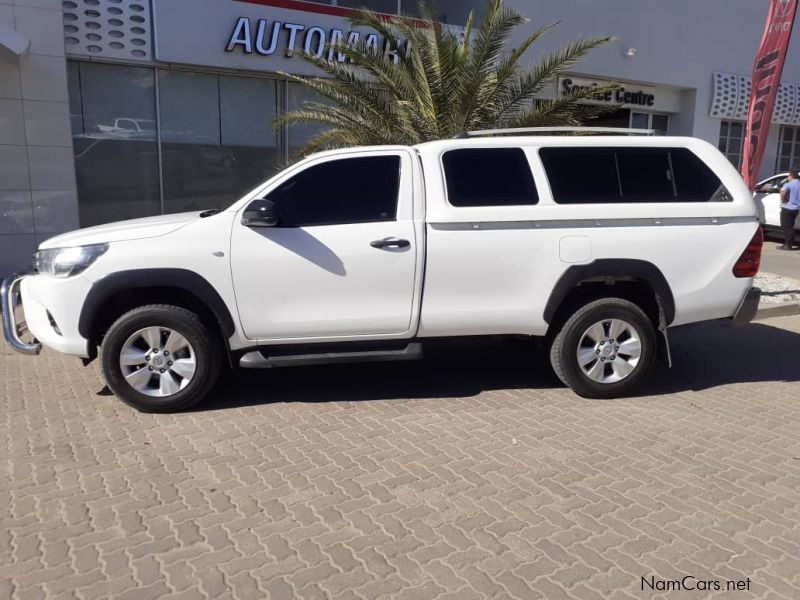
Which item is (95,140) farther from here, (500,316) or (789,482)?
(789,482)

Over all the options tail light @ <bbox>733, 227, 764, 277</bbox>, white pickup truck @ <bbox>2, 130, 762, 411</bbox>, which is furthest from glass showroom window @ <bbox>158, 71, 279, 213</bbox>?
tail light @ <bbox>733, 227, 764, 277</bbox>

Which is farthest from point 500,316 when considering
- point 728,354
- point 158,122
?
point 158,122

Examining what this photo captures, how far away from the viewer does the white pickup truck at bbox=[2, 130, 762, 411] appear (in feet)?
15.7

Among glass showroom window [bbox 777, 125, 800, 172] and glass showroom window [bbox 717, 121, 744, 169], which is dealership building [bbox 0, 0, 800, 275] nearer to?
glass showroom window [bbox 717, 121, 744, 169]

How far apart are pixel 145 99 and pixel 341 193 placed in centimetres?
763

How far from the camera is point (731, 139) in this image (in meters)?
18.3

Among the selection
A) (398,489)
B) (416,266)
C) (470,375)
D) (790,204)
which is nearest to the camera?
(398,489)

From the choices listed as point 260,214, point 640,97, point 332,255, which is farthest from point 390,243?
point 640,97

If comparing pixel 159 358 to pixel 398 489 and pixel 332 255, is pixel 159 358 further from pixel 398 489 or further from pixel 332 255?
pixel 398 489

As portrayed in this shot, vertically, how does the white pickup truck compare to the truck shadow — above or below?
above

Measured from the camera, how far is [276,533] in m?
3.34

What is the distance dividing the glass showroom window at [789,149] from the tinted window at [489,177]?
58.7 ft

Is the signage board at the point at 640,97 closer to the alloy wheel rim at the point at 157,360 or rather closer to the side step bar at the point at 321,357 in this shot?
the side step bar at the point at 321,357

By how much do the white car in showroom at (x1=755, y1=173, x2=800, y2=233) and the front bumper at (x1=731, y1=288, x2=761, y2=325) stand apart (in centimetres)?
1110
